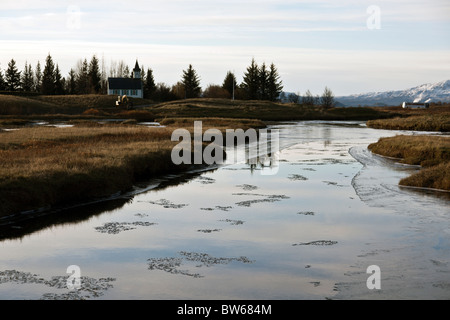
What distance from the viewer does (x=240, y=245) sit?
1519cm

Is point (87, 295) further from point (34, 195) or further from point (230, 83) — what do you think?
point (230, 83)

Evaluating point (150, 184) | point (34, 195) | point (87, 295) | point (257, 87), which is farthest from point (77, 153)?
point (257, 87)

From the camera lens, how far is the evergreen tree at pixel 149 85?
147500 mm

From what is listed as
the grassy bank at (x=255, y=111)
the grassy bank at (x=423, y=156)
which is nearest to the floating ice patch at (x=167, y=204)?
the grassy bank at (x=423, y=156)

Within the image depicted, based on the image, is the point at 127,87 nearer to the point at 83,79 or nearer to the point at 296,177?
the point at 83,79

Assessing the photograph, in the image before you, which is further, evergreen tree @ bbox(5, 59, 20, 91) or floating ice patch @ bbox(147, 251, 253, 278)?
evergreen tree @ bbox(5, 59, 20, 91)

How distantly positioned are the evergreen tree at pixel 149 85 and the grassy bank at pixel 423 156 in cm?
11033

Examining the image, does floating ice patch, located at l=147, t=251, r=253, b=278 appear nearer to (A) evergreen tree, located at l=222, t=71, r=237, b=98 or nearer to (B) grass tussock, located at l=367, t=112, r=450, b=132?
(B) grass tussock, located at l=367, t=112, r=450, b=132

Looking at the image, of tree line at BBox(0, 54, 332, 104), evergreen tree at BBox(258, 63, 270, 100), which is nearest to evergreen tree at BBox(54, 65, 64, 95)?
tree line at BBox(0, 54, 332, 104)

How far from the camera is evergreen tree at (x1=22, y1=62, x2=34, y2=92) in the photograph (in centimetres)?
13941

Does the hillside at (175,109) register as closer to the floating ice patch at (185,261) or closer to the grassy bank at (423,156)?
the grassy bank at (423,156)

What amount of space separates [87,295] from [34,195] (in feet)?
30.4

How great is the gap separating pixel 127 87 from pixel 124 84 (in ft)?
4.93
